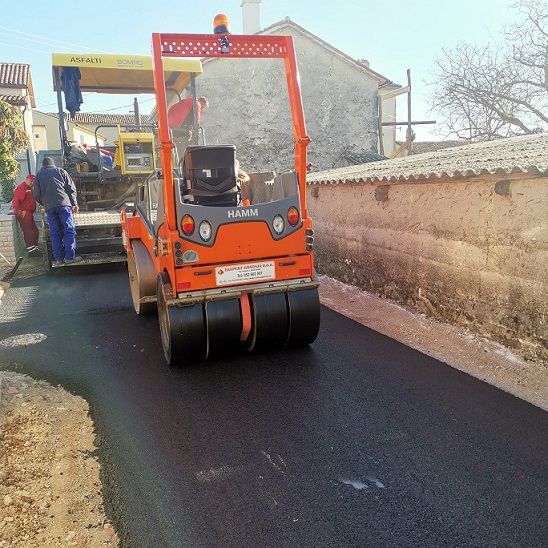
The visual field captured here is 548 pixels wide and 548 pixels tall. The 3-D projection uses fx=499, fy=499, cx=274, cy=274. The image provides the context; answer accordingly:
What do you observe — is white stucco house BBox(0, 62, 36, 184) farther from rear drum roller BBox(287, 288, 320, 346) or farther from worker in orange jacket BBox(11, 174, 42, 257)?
rear drum roller BBox(287, 288, 320, 346)

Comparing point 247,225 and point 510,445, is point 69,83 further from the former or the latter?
point 510,445

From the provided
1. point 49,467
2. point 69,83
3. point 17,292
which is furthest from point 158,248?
point 69,83

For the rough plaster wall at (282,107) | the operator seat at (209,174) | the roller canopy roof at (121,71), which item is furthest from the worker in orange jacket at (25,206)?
the rough plaster wall at (282,107)

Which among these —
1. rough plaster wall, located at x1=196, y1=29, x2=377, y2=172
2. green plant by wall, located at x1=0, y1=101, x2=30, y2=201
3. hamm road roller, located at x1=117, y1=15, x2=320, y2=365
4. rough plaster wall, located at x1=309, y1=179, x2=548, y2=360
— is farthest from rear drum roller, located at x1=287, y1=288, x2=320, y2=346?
green plant by wall, located at x1=0, y1=101, x2=30, y2=201

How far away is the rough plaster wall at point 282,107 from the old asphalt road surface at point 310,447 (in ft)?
45.3

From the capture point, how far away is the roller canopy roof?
811cm

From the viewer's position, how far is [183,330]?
4.50m

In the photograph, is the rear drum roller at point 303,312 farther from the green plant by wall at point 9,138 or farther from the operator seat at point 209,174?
the green plant by wall at point 9,138

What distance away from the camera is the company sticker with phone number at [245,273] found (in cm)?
456

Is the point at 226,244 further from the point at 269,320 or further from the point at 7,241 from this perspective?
the point at 7,241

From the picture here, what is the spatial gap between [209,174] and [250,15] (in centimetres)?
1830

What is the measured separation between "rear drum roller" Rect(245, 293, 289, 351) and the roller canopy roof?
542cm

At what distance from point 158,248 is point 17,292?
4.49 metres

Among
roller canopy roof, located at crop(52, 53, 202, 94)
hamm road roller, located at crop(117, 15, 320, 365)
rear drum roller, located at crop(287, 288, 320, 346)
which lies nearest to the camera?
hamm road roller, located at crop(117, 15, 320, 365)
